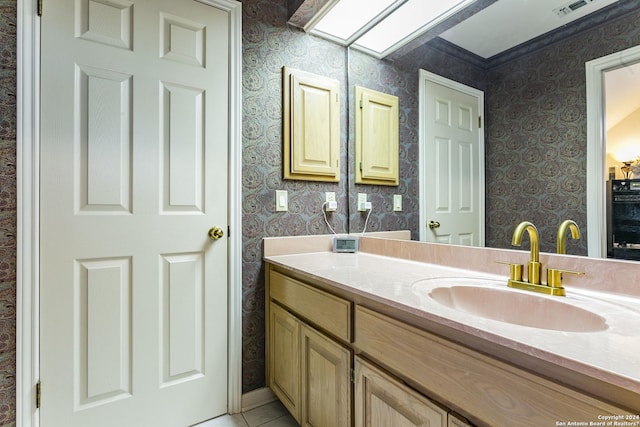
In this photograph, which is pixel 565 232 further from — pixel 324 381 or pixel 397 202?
pixel 324 381

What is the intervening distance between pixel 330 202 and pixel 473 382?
128cm

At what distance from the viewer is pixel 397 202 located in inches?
66.1

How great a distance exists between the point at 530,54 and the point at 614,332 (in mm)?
942

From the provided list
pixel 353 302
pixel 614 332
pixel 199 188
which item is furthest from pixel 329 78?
pixel 614 332

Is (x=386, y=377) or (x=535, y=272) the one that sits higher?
(x=535, y=272)

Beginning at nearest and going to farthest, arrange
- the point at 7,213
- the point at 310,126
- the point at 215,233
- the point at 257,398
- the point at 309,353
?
the point at 7,213
the point at 309,353
the point at 215,233
the point at 257,398
the point at 310,126

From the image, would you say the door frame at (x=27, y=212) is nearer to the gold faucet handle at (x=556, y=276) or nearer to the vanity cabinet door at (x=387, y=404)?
the vanity cabinet door at (x=387, y=404)

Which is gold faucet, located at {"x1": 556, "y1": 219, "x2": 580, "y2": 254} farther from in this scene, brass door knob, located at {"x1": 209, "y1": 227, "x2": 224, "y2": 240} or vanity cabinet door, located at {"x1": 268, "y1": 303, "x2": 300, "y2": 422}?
brass door knob, located at {"x1": 209, "y1": 227, "x2": 224, "y2": 240}

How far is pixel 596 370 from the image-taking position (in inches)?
17.6

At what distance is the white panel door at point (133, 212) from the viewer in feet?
3.87

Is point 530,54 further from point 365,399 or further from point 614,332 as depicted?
point 365,399

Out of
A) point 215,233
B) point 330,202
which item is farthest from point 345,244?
point 215,233

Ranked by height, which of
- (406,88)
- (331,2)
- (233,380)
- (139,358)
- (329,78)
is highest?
(331,2)

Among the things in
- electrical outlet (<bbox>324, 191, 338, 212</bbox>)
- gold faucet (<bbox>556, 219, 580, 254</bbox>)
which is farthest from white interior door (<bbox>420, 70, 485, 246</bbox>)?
electrical outlet (<bbox>324, 191, 338, 212</bbox>)
